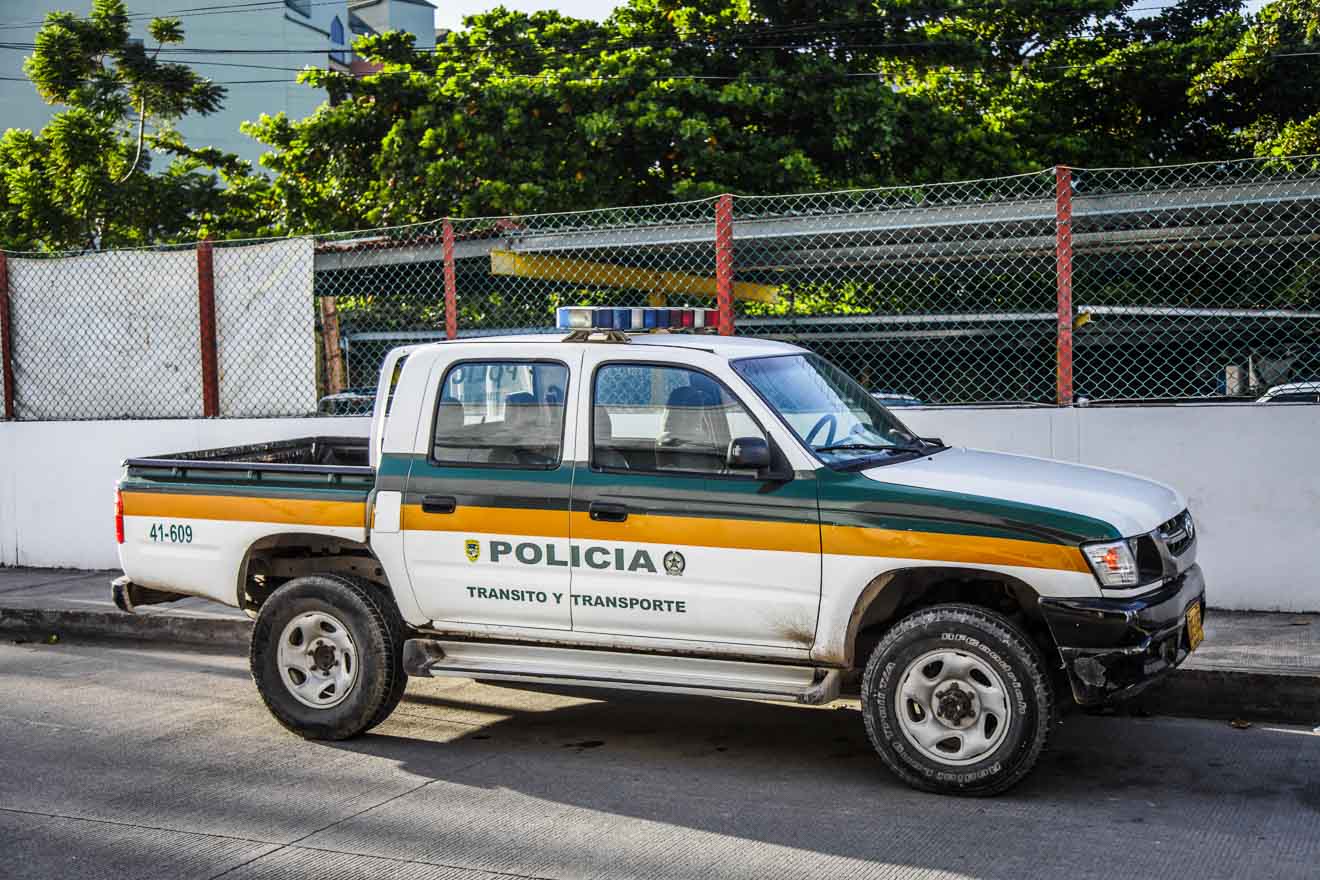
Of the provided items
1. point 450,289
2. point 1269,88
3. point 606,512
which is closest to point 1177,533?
point 606,512

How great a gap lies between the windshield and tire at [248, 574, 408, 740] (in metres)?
2.09

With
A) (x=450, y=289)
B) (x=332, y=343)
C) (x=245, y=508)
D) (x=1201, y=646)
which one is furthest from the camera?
(x=332, y=343)

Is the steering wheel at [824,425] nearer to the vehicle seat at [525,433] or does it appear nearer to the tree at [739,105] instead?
the vehicle seat at [525,433]

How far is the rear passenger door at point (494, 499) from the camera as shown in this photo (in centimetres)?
608

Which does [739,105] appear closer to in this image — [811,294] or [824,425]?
[811,294]

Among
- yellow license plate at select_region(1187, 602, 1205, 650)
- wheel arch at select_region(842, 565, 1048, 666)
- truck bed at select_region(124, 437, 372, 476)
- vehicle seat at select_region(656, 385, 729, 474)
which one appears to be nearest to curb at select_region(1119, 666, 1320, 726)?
yellow license plate at select_region(1187, 602, 1205, 650)

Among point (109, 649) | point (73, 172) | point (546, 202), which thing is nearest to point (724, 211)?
point (109, 649)

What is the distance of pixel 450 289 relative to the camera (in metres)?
10.0

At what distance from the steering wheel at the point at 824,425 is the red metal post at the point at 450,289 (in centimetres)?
447

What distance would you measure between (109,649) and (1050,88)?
2281 cm

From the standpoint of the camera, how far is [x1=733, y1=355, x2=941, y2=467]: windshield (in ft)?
19.4

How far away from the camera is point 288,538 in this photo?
6715 millimetres

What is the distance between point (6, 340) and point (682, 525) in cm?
842

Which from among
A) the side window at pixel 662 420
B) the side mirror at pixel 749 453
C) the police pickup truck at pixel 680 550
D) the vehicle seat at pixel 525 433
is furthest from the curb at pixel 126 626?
the side mirror at pixel 749 453
